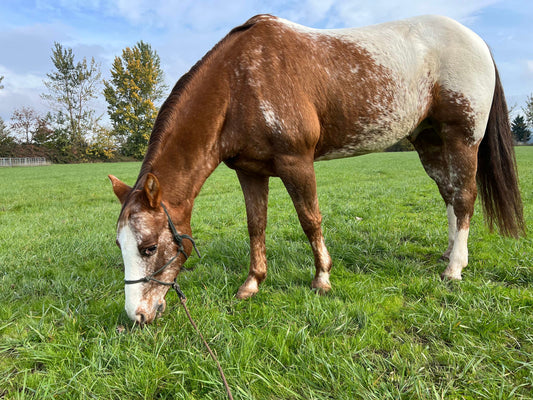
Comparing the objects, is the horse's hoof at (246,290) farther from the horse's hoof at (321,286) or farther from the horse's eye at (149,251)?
the horse's eye at (149,251)

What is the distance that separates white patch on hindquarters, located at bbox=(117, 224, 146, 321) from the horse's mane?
1.45 ft

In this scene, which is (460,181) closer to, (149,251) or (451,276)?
(451,276)

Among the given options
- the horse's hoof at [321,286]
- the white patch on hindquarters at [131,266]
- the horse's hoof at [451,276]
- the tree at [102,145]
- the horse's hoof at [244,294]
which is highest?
the tree at [102,145]

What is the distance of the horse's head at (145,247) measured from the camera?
2.06 m

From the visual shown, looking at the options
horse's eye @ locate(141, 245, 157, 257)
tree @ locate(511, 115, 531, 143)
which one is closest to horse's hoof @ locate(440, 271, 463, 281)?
horse's eye @ locate(141, 245, 157, 257)

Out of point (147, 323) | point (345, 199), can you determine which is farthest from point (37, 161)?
point (147, 323)

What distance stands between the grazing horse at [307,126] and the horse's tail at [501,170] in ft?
0.04

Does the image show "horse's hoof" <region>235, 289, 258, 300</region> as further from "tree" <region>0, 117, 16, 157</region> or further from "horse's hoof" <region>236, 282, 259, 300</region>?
"tree" <region>0, 117, 16, 157</region>

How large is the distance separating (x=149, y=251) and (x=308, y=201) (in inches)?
54.0

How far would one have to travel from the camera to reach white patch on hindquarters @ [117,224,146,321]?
2057 millimetres

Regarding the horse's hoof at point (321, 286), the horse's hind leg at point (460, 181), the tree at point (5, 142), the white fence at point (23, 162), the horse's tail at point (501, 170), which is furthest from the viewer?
the tree at point (5, 142)

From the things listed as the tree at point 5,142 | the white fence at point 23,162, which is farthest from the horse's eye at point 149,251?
the tree at point 5,142

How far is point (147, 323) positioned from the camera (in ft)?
6.96

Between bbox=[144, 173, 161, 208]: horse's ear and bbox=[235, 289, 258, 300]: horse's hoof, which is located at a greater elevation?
bbox=[144, 173, 161, 208]: horse's ear
